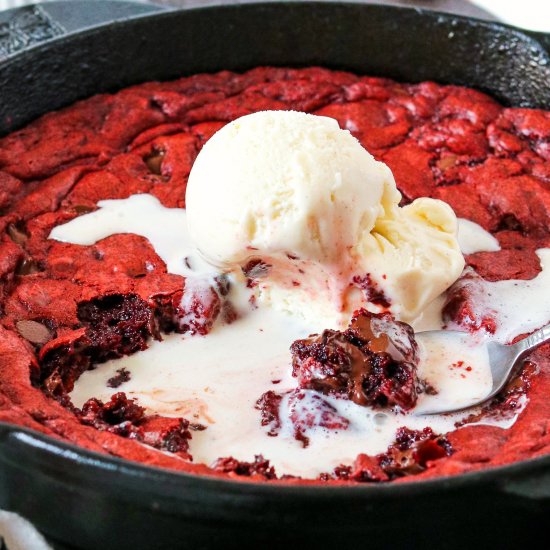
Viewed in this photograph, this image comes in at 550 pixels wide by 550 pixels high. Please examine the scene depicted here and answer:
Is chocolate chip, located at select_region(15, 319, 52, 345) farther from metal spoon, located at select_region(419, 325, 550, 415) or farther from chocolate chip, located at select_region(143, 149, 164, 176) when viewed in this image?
metal spoon, located at select_region(419, 325, 550, 415)

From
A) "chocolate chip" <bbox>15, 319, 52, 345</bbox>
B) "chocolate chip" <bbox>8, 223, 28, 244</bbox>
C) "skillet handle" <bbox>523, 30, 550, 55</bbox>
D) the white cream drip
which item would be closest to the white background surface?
"skillet handle" <bbox>523, 30, 550, 55</bbox>

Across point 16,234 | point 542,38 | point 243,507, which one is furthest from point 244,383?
point 542,38

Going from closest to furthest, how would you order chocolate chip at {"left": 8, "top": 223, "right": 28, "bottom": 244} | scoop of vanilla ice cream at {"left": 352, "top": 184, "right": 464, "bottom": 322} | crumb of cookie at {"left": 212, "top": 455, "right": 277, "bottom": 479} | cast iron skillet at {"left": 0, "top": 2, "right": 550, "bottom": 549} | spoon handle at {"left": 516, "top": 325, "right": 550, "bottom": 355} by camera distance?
1. cast iron skillet at {"left": 0, "top": 2, "right": 550, "bottom": 549}
2. crumb of cookie at {"left": 212, "top": 455, "right": 277, "bottom": 479}
3. spoon handle at {"left": 516, "top": 325, "right": 550, "bottom": 355}
4. scoop of vanilla ice cream at {"left": 352, "top": 184, "right": 464, "bottom": 322}
5. chocolate chip at {"left": 8, "top": 223, "right": 28, "bottom": 244}

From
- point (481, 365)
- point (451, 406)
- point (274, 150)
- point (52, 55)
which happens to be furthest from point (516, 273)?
point (52, 55)

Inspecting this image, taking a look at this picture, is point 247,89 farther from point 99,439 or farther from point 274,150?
point 99,439

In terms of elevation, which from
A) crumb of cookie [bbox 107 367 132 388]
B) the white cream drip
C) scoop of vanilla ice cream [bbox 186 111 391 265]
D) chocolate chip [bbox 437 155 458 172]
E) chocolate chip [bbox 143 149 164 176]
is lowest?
crumb of cookie [bbox 107 367 132 388]

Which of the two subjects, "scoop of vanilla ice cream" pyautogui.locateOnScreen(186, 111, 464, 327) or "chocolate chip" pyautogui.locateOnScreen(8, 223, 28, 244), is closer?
"scoop of vanilla ice cream" pyautogui.locateOnScreen(186, 111, 464, 327)

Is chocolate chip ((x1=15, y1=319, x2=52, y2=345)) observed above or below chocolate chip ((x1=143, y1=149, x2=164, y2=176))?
below
